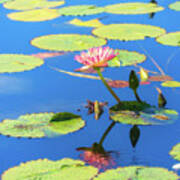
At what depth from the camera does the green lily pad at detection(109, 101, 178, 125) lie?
2.50 m

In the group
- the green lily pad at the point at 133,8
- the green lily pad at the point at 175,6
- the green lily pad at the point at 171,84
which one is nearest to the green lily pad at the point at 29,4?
the green lily pad at the point at 133,8

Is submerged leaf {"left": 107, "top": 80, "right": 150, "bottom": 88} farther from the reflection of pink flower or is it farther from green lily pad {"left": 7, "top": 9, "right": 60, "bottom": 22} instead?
green lily pad {"left": 7, "top": 9, "right": 60, "bottom": 22}

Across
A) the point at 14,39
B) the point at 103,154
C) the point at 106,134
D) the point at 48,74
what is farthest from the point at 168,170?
the point at 14,39

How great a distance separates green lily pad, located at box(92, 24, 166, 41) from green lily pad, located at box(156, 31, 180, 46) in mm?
102

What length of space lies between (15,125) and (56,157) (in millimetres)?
380

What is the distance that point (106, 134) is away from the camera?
2.44 metres

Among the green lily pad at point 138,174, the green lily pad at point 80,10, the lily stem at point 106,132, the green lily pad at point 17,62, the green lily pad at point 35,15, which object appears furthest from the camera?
the green lily pad at point 80,10

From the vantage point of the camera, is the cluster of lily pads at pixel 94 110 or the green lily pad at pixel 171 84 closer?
the cluster of lily pads at pixel 94 110

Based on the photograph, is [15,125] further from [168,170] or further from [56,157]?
[168,170]

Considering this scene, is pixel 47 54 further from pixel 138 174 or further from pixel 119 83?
pixel 138 174

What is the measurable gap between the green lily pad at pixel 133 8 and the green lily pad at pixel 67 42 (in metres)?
1.02

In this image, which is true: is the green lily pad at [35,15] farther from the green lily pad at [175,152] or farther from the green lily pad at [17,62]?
the green lily pad at [175,152]

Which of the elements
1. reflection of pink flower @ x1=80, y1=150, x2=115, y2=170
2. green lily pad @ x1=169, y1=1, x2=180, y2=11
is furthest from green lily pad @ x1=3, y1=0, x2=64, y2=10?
reflection of pink flower @ x1=80, y1=150, x2=115, y2=170

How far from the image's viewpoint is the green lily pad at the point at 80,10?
4911mm
